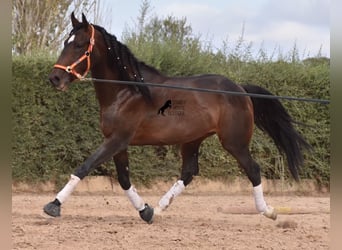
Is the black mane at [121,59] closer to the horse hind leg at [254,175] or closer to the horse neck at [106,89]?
the horse neck at [106,89]

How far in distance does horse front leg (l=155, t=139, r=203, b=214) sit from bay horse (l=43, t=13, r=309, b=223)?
0.01 m

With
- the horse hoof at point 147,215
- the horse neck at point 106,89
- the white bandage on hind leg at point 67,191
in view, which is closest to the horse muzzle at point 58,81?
the horse neck at point 106,89

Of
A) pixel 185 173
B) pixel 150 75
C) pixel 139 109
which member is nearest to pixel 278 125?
pixel 185 173

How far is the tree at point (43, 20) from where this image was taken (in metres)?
13.9

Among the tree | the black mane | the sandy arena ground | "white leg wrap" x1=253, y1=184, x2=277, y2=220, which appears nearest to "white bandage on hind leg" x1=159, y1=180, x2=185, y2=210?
the sandy arena ground

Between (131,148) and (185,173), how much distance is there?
9.74 feet

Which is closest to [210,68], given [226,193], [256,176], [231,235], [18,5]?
[226,193]

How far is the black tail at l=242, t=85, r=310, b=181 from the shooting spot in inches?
269

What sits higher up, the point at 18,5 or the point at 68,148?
the point at 18,5

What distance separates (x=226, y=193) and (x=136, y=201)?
414 centimetres

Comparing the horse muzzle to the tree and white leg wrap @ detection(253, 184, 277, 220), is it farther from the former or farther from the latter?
the tree

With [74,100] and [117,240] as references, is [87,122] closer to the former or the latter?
[74,100]

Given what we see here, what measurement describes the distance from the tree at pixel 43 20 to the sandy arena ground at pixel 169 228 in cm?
678

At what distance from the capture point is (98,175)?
9531 millimetres
